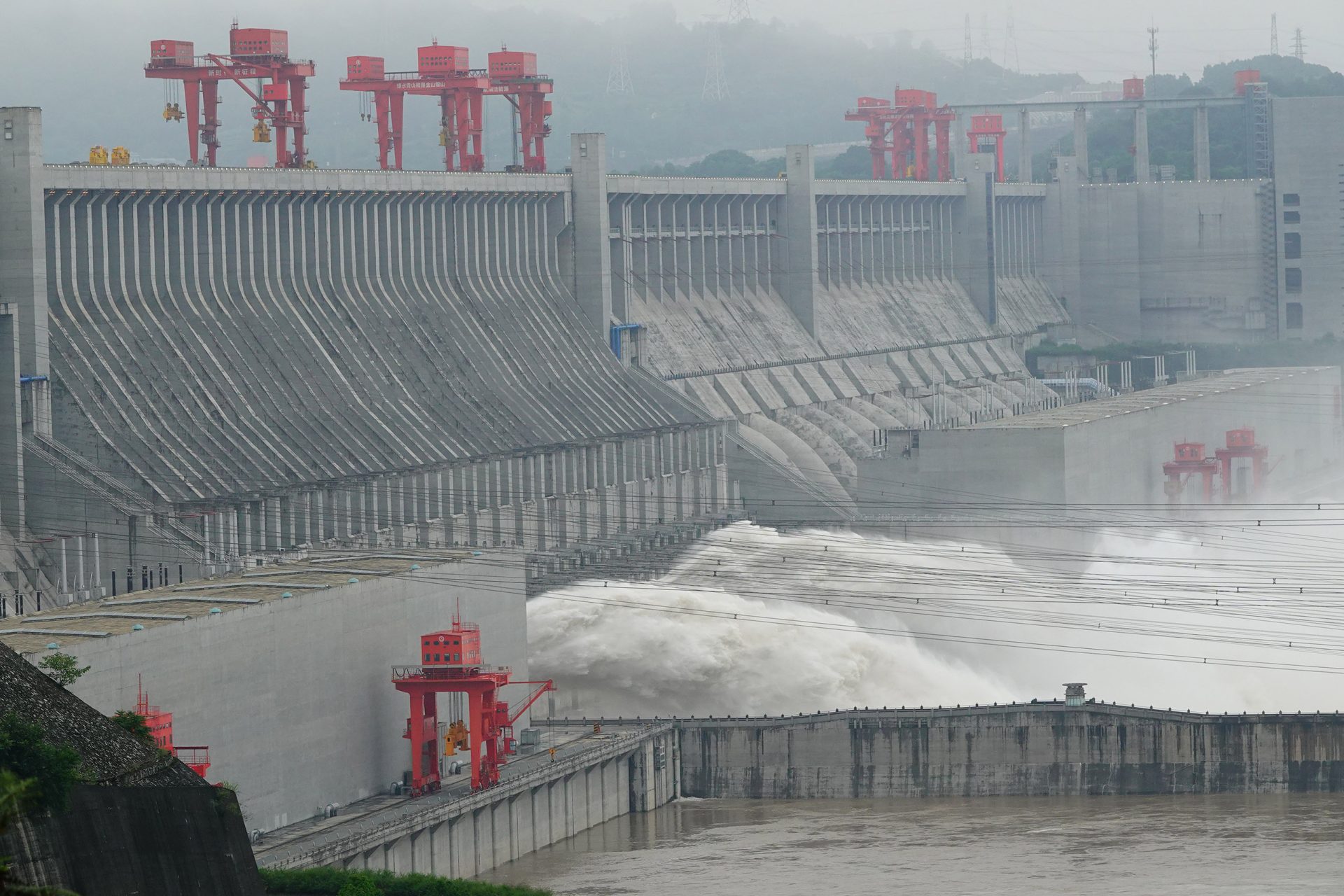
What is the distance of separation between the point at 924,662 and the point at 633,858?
1420 cm

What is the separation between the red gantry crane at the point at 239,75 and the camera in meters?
75.6

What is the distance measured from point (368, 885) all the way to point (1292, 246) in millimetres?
91816

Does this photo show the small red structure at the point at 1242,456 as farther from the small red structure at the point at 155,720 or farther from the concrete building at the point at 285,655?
the small red structure at the point at 155,720

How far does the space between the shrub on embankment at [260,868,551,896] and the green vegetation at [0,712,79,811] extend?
26.7ft

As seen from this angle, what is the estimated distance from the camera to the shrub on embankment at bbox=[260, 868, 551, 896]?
3712 centimetres

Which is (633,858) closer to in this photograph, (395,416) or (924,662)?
(924,662)

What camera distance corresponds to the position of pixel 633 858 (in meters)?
48.1

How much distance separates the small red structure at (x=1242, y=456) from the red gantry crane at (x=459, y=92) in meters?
27.2

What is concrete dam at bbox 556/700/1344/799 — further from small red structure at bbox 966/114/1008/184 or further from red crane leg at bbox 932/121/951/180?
red crane leg at bbox 932/121/951/180

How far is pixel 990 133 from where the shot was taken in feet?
436

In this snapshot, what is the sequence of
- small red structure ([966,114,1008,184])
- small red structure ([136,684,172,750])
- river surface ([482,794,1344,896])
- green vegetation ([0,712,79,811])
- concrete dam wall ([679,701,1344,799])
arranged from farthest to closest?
small red structure ([966,114,1008,184]) → concrete dam wall ([679,701,1344,799]) → river surface ([482,794,1344,896]) → small red structure ([136,684,172,750]) → green vegetation ([0,712,79,811])

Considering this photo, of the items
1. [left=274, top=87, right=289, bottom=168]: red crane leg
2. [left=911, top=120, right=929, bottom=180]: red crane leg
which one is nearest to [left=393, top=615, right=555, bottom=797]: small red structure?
[left=274, top=87, right=289, bottom=168]: red crane leg

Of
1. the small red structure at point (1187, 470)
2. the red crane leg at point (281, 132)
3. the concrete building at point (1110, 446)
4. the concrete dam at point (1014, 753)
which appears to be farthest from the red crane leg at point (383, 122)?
the concrete dam at point (1014, 753)

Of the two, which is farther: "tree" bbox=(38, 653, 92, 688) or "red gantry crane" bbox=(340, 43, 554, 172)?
"red gantry crane" bbox=(340, 43, 554, 172)
